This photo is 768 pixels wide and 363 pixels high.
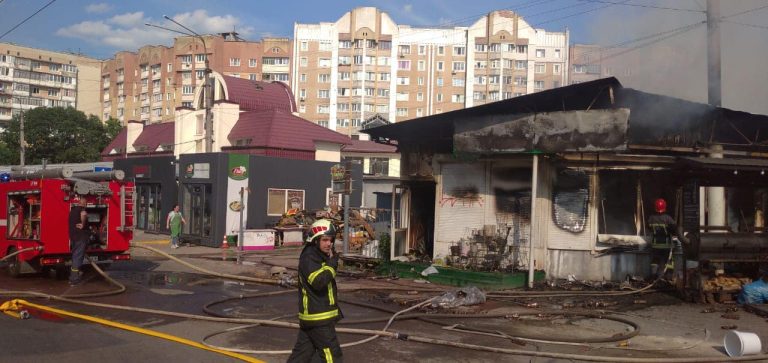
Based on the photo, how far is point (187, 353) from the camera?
714cm

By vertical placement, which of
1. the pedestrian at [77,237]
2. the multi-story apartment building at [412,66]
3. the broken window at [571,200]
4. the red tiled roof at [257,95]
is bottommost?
the pedestrian at [77,237]

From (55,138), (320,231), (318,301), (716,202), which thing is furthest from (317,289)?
(55,138)

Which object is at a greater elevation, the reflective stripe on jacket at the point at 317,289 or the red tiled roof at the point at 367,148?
the red tiled roof at the point at 367,148

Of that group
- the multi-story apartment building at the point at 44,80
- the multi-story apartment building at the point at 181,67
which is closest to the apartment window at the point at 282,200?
the multi-story apartment building at the point at 181,67

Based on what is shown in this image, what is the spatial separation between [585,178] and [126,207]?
10.6 meters

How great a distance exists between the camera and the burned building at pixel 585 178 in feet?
40.5

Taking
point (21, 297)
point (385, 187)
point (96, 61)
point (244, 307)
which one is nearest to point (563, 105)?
point (244, 307)

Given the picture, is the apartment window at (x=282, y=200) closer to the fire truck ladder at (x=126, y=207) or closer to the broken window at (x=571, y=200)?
the fire truck ladder at (x=126, y=207)

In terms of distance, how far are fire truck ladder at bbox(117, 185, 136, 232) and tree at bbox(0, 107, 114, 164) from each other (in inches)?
2333

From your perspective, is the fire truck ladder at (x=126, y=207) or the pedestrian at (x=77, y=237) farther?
the fire truck ladder at (x=126, y=207)

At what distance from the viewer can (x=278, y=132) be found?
33969 millimetres

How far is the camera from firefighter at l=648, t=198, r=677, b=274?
12359 mm

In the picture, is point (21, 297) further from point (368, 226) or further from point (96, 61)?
point (96, 61)

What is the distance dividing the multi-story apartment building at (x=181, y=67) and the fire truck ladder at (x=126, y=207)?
237ft
